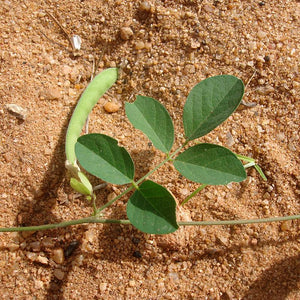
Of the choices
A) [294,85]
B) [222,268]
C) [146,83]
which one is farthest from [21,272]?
[294,85]

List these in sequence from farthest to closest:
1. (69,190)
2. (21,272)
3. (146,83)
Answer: (146,83) < (69,190) < (21,272)

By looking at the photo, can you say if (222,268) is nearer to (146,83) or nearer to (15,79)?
(146,83)

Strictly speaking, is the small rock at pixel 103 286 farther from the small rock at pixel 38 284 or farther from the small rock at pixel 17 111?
the small rock at pixel 17 111

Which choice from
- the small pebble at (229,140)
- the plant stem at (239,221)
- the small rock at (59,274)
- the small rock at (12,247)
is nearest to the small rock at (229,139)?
the small pebble at (229,140)

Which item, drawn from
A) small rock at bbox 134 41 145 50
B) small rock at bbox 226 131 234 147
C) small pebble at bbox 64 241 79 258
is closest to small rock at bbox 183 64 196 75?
small rock at bbox 134 41 145 50

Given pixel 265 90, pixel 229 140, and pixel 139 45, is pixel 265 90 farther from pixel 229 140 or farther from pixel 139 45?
pixel 139 45

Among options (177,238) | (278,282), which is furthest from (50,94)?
(278,282)
